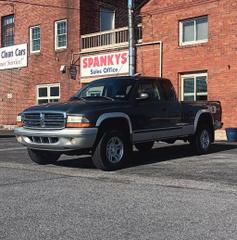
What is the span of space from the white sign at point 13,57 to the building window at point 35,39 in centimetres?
53

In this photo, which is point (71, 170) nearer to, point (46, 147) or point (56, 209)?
point (46, 147)

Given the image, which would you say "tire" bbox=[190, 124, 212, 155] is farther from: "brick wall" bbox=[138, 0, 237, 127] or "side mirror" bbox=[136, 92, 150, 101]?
"brick wall" bbox=[138, 0, 237, 127]

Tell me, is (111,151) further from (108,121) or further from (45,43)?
(45,43)

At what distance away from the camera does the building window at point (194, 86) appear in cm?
2173

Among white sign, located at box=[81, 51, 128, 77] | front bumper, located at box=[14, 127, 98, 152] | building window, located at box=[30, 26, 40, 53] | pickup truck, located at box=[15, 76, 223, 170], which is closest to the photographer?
front bumper, located at box=[14, 127, 98, 152]

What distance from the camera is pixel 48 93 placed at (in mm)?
29094

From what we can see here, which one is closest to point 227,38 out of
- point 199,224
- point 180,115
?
point 180,115

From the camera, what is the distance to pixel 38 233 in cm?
577

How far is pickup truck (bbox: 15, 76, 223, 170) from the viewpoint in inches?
406

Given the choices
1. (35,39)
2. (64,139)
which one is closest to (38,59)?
(35,39)

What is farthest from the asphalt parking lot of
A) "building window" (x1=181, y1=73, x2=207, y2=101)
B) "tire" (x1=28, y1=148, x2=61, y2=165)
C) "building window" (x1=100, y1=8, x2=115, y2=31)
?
"building window" (x1=100, y1=8, x2=115, y2=31)

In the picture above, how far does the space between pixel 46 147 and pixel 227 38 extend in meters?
12.4

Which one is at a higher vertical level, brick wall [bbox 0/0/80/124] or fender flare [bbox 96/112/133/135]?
brick wall [bbox 0/0/80/124]

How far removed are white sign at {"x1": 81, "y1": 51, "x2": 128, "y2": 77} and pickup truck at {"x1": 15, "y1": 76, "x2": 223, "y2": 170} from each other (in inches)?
461
